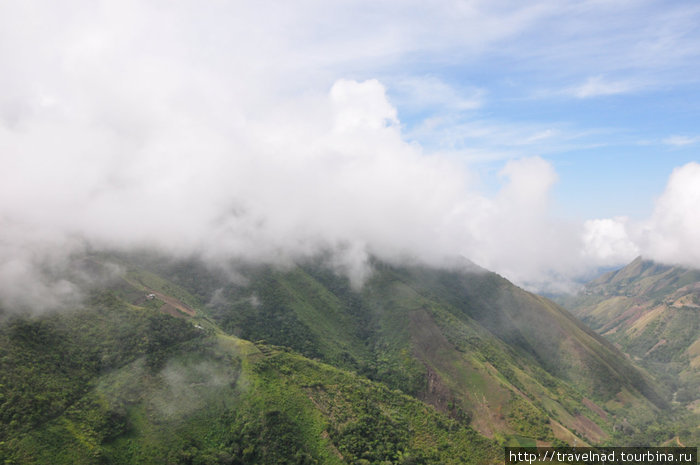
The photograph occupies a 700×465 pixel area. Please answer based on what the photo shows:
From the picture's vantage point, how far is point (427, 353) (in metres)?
147

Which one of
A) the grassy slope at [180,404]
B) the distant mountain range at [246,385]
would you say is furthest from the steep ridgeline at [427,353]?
the grassy slope at [180,404]

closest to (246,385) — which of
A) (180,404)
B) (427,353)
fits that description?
(180,404)

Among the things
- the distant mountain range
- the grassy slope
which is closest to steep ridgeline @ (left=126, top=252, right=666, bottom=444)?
the distant mountain range

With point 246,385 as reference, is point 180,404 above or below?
below

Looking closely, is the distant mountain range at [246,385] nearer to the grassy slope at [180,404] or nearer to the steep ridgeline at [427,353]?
the grassy slope at [180,404]

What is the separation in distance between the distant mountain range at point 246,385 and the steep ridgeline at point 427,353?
2.38 feet

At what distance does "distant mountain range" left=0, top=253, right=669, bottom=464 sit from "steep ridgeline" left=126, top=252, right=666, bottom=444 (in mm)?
726

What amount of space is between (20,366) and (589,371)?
739ft

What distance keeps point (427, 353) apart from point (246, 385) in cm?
8013

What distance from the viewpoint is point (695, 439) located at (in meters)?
127

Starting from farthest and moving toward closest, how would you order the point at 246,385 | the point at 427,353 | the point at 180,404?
the point at 427,353
the point at 246,385
the point at 180,404

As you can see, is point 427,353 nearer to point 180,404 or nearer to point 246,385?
point 246,385

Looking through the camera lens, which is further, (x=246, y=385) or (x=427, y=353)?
(x=427, y=353)

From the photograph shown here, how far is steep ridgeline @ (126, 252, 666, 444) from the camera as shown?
122812 millimetres
